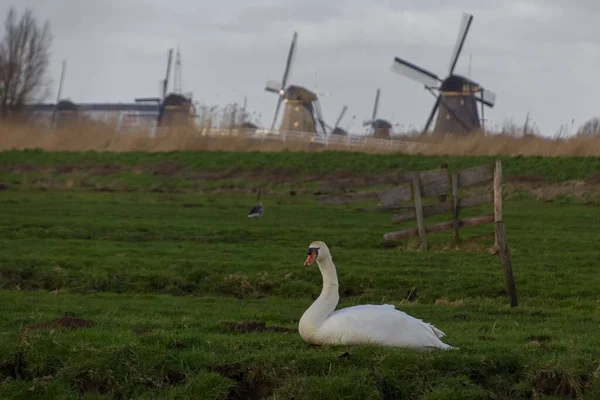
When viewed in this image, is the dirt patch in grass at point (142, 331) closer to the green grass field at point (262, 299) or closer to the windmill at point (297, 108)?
the green grass field at point (262, 299)

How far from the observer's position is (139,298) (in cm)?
1756

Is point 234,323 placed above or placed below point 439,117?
below

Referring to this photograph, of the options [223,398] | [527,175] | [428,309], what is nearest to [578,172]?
[527,175]

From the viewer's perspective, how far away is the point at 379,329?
11.3m

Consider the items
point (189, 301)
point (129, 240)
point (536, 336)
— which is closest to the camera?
point (536, 336)

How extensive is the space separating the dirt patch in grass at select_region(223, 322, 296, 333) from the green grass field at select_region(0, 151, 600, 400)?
0.11 meters

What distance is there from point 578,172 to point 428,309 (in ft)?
92.2

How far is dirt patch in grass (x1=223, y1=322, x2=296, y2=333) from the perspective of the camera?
12977mm

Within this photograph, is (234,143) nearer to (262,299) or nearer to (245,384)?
(262,299)

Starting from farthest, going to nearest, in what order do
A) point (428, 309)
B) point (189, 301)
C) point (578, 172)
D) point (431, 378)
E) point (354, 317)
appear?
1. point (578, 172)
2. point (189, 301)
3. point (428, 309)
4. point (354, 317)
5. point (431, 378)

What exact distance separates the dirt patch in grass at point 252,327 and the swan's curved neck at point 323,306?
139 centimetres

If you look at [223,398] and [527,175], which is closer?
[223,398]

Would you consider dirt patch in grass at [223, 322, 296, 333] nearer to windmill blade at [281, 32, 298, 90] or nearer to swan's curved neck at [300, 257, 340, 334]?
swan's curved neck at [300, 257, 340, 334]

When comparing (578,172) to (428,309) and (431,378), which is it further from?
(431,378)
